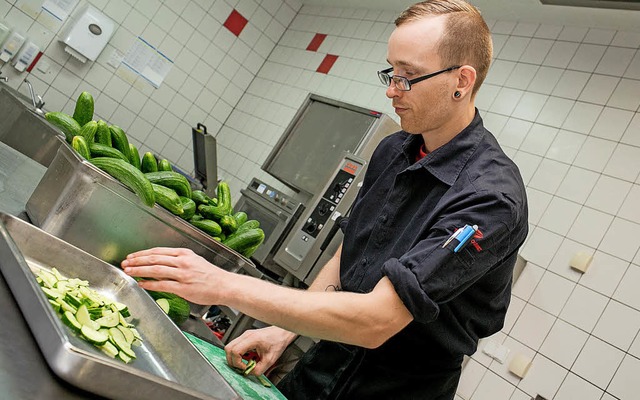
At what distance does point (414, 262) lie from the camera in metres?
1.20

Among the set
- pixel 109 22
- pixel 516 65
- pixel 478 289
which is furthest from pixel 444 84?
pixel 109 22

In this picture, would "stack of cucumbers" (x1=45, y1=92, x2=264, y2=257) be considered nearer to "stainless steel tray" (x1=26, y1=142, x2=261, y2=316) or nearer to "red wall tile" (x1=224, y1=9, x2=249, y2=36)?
"stainless steel tray" (x1=26, y1=142, x2=261, y2=316)

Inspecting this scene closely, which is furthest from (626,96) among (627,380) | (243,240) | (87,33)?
(87,33)

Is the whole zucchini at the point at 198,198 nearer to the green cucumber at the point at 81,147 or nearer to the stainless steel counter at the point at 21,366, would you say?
the green cucumber at the point at 81,147

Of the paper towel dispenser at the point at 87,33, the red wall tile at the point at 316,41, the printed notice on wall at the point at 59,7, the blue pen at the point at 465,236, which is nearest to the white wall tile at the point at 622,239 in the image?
the blue pen at the point at 465,236

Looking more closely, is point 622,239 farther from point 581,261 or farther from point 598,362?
point 598,362

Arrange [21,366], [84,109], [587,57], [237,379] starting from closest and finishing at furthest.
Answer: [21,366] < [237,379] < [84,109] < [587,57]

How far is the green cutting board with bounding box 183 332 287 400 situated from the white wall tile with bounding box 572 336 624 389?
210 cm

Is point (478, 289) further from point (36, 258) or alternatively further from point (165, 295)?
point (36, 258)

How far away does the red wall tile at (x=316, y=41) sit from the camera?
231 inches

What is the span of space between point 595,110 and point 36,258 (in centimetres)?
328

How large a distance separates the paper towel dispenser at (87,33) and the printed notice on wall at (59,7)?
0.07 m

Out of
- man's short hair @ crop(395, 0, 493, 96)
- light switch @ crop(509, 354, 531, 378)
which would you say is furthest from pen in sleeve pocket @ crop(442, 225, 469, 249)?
light switch @ crop(509, 354, 531, 378)

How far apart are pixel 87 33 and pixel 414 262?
498 centimetres
